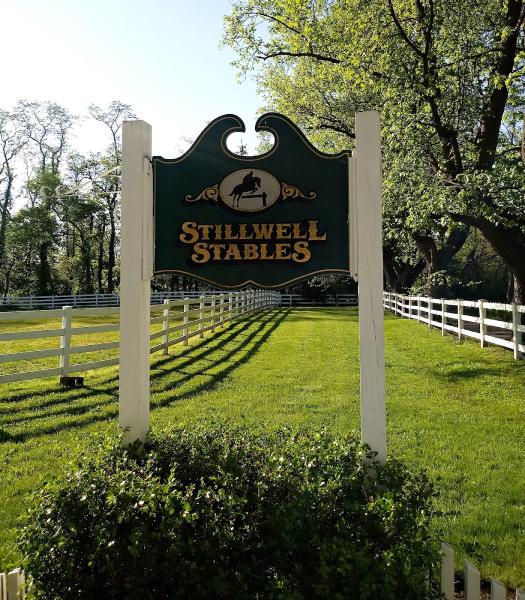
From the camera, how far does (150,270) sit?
3750 millimetres

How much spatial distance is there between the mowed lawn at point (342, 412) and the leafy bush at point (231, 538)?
1.59 feet

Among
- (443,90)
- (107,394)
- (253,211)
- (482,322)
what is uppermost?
(443,90)

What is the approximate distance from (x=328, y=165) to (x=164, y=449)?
2251 mm

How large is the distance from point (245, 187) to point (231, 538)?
89.8 inches

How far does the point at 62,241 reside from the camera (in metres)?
52.0

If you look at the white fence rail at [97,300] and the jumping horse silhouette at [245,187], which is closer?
the jumping horse silhouette at [245,187]

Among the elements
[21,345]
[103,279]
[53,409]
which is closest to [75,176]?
[103,279]

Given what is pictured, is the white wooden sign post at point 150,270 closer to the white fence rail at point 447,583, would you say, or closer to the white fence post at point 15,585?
the white fence rail at point 447,583

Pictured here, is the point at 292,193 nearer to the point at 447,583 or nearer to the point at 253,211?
the point at 253,211

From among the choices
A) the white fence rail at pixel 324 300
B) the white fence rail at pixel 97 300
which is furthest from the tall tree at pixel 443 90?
the white fence rail at pixel 324 300

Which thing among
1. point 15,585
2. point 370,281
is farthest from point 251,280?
point 15,585

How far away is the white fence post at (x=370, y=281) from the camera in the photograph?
11.3 ft

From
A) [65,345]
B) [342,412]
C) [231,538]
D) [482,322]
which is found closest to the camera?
[231,538]

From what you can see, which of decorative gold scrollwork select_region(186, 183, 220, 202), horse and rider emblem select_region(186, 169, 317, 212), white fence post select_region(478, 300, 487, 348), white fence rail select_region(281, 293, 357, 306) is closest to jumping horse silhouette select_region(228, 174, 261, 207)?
horse and rider emblem select_region(186, 169, 317, 212)
